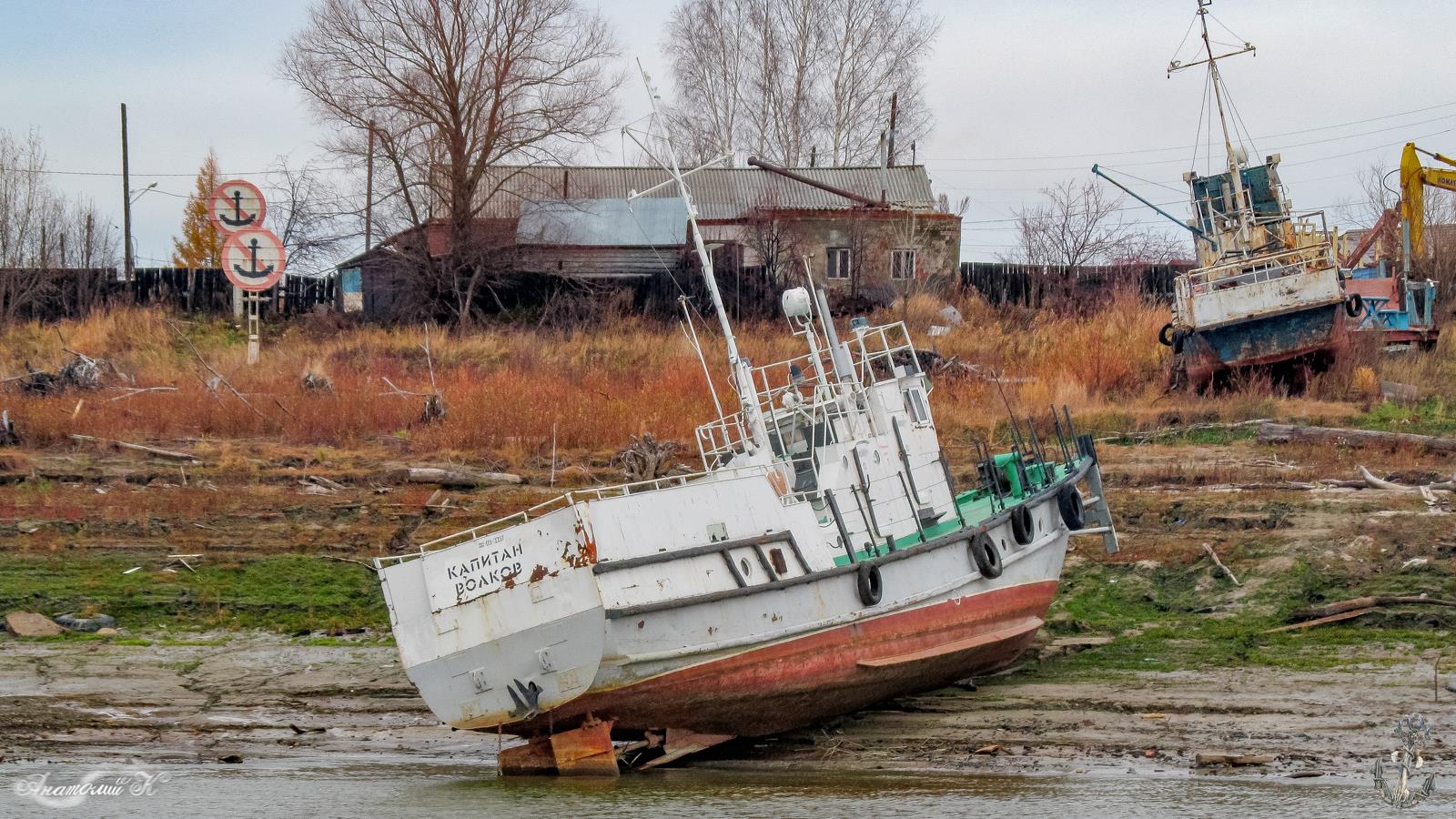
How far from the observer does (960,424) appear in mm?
25438

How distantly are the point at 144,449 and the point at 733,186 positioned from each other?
2474 cm

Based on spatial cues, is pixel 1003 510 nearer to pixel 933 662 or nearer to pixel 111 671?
pixel 933 662

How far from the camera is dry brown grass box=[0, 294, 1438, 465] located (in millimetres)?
24453

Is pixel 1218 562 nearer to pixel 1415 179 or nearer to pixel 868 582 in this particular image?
pixel 868 582

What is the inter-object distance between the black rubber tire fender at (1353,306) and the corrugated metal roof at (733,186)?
1679 centimetres

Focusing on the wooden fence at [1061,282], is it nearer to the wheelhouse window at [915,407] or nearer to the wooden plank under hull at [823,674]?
the wheelhouse window at [915,407]

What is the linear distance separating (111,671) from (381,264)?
23.4 m

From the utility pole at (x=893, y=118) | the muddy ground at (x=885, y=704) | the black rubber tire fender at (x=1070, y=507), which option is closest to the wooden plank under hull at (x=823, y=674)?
the muddy ground at (x=885, y=704)

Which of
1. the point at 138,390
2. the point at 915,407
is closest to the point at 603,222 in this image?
the point at 138,390

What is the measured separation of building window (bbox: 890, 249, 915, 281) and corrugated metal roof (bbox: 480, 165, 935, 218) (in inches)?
82.8

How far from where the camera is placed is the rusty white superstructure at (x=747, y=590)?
12711mm

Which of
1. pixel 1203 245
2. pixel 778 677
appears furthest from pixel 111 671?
pixel 1203 245

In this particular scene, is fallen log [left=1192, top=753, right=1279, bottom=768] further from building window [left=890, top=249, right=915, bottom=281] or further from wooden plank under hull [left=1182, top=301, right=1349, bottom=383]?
building window [left=890, top=249, right=915, bottom=281]

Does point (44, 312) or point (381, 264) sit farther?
point (381, 264)
